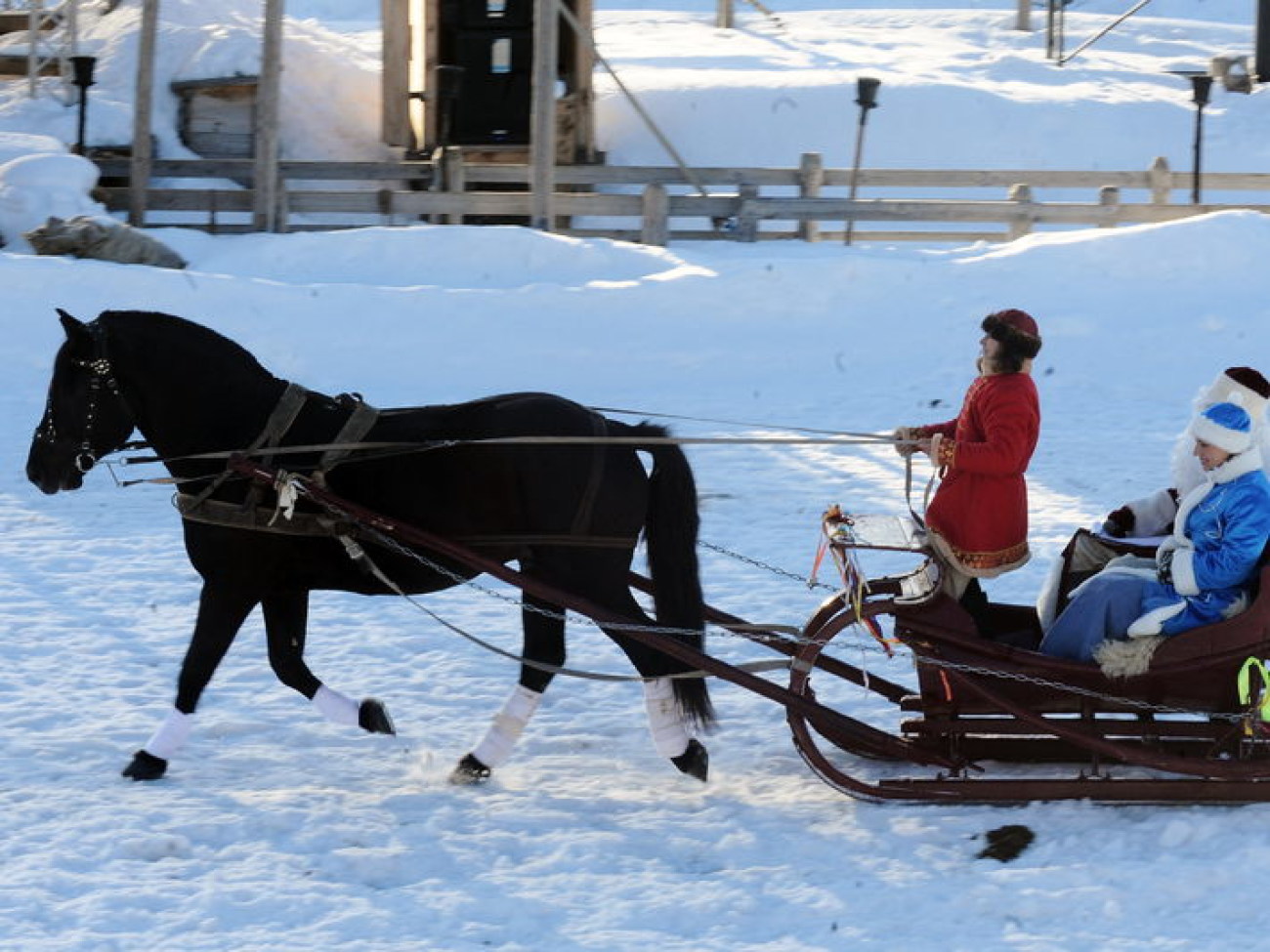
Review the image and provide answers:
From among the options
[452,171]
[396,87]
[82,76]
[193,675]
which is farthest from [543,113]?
[193,675]

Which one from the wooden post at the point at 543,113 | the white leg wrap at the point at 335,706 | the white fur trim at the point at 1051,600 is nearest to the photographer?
the white fur trim at the point at 1051,600

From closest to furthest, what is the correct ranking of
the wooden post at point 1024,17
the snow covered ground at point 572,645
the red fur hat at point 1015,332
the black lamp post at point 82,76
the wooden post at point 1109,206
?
the snow covered ground at point 572,645
the red fur hat at point 1015,332
the wooden post at point 1109,206
the black lamp post at point 82,76
the wooden post at point 1024,17

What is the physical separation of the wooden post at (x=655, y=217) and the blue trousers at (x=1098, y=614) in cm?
1165

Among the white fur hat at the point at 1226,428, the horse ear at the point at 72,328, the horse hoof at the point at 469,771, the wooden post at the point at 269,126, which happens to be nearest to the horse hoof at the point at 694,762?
the horse hoof at the point at 469,771

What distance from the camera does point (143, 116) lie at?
16.7m

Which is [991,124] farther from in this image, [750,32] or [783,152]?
[750,32]

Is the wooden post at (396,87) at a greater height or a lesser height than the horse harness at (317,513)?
greater

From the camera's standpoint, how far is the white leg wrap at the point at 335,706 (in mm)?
6078

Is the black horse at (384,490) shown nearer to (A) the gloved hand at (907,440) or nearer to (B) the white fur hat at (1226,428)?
(A) the gloved hand at (907,440)

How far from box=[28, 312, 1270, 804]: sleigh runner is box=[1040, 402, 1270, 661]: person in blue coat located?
332mm

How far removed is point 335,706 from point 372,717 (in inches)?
5.1

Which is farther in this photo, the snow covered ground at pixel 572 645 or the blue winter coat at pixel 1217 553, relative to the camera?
the blue winter coat at pixel 1217 553

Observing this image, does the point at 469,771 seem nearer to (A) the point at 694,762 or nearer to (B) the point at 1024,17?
(A) the point at 694,762

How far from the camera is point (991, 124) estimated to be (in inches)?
964
